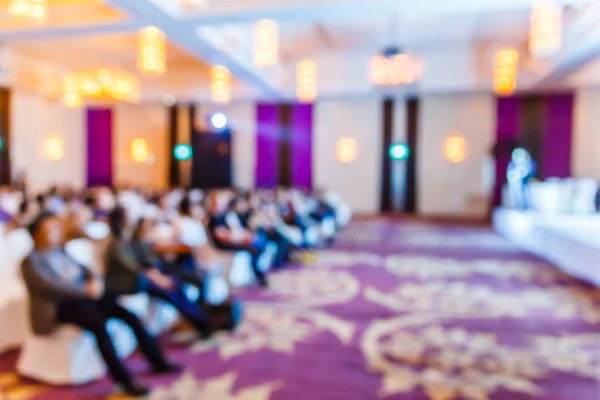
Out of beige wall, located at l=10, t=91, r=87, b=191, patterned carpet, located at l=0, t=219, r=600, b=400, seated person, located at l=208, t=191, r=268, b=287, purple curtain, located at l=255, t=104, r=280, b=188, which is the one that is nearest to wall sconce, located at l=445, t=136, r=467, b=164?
purple curtain, located at l=255, t=104, r=280, b=188

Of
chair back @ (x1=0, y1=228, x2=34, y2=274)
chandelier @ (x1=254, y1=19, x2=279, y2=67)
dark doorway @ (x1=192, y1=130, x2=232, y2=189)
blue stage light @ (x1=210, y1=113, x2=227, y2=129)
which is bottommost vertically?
chair back @ (x1=0, y1=228, x2=34, y2=274)

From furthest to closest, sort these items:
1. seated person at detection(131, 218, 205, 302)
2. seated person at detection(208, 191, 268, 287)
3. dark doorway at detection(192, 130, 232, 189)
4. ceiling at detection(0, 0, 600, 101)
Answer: dark doorway at detection(192, 130, 232, 189), ceiling at detection(0, 0, 600, 101), seated person at detection(208, 191, 268, 287), seated person at detection(131, 218, 205, 302)

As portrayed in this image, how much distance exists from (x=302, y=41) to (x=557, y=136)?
7.84 m

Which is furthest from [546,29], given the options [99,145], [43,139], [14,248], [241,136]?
[99,145]

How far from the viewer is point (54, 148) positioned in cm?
1439

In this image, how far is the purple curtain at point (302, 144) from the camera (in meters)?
14.8

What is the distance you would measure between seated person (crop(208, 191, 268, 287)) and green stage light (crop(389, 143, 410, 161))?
9.33m

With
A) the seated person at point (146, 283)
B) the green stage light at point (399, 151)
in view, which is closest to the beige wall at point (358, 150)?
the green stage light at point (399, 151)

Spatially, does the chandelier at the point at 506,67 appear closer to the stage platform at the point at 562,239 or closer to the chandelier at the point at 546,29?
the chandelier at the point at 546,29

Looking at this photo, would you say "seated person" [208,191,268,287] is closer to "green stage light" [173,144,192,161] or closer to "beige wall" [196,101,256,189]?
"beige wall" [196,101,256,189]

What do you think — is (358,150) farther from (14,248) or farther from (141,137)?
(14,248)

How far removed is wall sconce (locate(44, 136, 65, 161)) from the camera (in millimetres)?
14141

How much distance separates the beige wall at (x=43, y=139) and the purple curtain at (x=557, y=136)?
561 inches

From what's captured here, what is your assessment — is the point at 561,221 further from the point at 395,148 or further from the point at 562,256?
the point at 395,148
